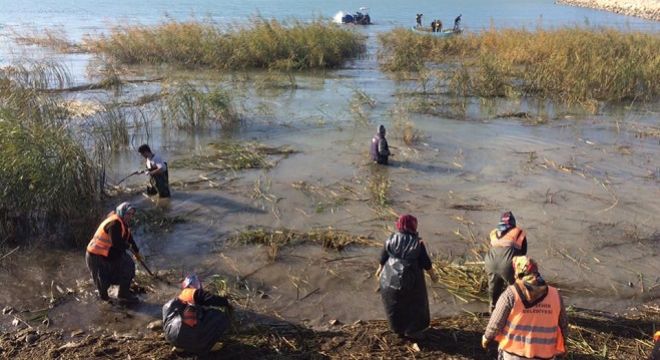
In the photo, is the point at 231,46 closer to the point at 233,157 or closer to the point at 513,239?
the point at 233,157

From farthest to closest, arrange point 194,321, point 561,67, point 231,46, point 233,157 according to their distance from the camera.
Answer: point 231,46, point 561,67, point 233,157, point 194,321

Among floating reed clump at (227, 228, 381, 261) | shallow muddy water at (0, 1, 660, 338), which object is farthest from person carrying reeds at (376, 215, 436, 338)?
floating reed clump at (227, 228, 381, 261)

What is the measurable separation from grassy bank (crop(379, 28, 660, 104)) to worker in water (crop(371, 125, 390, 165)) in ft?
21.4

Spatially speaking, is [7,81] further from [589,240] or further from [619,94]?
[619,94]

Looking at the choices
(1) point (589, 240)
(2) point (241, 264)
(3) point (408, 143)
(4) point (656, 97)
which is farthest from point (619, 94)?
(2) point (241, 264)

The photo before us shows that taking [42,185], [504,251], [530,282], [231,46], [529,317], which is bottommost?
[504,251]

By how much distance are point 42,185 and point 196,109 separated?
5.82 m

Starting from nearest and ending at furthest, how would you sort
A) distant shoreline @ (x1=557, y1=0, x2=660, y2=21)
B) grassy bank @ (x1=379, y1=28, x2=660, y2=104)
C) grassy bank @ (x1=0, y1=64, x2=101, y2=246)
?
grassy bank @ (x1=0, y1=64, x2=101, y2=246) → grassy bank @ (x1=379, y1=28, x2=660, y2=104) → distant shoreline @ (x1=557, y1=0, x2=660, y2=21)

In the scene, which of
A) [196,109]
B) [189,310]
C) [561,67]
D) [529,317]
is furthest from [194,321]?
[561,67]

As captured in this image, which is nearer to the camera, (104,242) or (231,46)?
(104,242)

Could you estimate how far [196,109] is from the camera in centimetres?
1330

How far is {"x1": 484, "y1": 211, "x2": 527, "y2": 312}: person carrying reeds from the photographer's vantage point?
557cm

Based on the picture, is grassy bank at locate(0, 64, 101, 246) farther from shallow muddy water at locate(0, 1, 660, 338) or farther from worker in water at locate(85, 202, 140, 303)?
worker in water at locate(85, 202, 140, 303)

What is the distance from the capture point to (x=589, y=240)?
7930 mm
